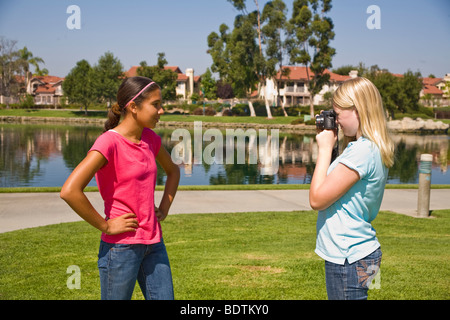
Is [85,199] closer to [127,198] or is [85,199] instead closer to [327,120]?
Answer: [127,198]

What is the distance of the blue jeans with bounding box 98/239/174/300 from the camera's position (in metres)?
2.73

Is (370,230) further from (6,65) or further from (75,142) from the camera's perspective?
(6,65)

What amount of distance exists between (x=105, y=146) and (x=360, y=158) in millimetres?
1375

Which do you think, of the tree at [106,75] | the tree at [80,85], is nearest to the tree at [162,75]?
the tree at [106,75]

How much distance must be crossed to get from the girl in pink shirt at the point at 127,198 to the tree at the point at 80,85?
243 ft

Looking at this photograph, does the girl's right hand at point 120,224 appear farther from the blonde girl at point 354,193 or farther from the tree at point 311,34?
the tree at point 311,34

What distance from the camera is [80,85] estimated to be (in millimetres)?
76312

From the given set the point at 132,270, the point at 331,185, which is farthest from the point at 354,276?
the point at 132,270

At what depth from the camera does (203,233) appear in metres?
8.16

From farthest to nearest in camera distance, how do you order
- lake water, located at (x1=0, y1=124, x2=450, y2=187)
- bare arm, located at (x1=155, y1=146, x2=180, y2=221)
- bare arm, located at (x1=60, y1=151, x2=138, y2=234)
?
lake water, located at (x1=0, y1=124, x2=450, y2=187) < bare arm, located at (x1=155, y1=146, x2=180, y2=221) < bare arm, located at (x1=60, y1=151, x2=138, y2=234)

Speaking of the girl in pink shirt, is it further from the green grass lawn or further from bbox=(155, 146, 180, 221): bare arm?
the green grass lawn

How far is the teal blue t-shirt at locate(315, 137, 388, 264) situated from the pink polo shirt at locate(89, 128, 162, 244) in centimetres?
101

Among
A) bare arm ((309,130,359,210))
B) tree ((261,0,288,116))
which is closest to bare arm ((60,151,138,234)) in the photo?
bare arm ((309,130,359,210))
